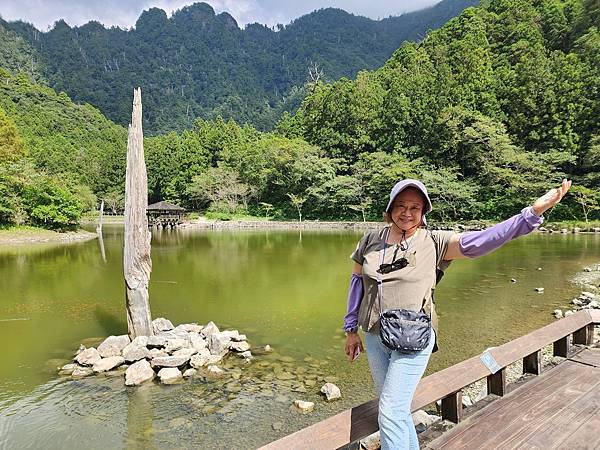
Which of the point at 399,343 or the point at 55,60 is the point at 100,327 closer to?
the point at 399,343

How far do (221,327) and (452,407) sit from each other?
5787 mm

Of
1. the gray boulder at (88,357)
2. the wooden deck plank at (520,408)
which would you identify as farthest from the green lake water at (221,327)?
the wooden deck plank at (520,408)

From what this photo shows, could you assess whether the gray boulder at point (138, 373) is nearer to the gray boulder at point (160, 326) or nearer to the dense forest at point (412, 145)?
the gray boulder at point (160, 326)

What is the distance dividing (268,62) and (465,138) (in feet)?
365

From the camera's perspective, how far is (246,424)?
14.1 feet

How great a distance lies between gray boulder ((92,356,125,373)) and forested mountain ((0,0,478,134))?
9066 cm

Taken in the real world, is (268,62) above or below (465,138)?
above

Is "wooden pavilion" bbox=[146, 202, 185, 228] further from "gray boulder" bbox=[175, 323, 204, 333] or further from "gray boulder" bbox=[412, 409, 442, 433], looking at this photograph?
"gray boulder" bbox=[412, 409, 442, 433]

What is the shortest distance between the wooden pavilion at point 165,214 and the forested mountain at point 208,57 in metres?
58.8

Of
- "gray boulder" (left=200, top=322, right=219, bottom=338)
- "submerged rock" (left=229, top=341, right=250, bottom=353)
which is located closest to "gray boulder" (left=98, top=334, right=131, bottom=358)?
"gray boulder" (left=200, top=322, right=219, bottom=338)

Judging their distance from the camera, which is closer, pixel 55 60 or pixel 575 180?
pixel 575 180

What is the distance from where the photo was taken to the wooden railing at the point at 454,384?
71.6 inches

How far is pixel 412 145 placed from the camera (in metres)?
39.2

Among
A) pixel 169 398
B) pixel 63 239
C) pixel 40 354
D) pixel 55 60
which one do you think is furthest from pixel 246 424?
pixel 55 60
